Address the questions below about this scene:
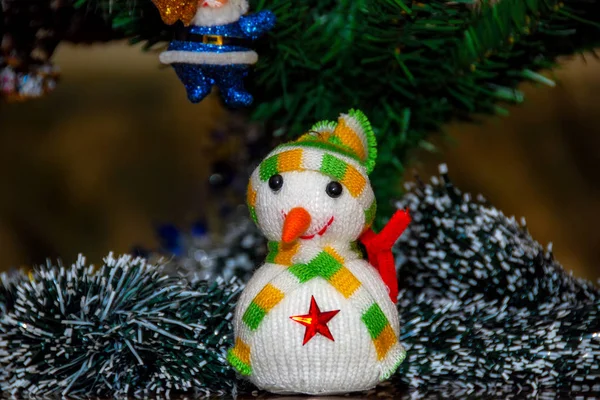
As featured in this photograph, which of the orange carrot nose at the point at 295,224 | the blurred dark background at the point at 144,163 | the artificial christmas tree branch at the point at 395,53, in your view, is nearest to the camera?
the orange carrot nose at the point at 295,224

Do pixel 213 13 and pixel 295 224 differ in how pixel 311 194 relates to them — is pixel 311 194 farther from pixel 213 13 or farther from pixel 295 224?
pixel 213 13

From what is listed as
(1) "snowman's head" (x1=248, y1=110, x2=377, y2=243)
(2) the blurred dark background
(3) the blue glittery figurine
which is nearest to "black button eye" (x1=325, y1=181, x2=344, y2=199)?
(1) "snowman's head" (x1=248, y1=110, x2=377, y2=243)

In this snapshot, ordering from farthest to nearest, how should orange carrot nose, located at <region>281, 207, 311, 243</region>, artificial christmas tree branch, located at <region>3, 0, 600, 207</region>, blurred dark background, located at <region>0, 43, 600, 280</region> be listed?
blurred dark background, located at <region>0, 43, 600, 280</region> < artificial christmas tree branch, located at <region>3, 0, 600, 207</region> < orange carrot nose, located at <region>281, 207, 311, 243</region>

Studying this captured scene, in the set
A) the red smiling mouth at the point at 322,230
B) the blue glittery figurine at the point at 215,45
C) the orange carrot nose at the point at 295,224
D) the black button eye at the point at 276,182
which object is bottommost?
the red smiling mouth at the point at 322,230

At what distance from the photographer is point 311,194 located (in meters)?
0.60

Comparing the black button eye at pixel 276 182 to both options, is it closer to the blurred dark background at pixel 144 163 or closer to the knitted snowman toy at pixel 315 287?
the knitted snowman toy at pixel 315 287

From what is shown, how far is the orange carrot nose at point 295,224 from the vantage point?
0.58 metres

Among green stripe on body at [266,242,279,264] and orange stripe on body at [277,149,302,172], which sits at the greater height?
orange stripe on body at [277,149,302,172]

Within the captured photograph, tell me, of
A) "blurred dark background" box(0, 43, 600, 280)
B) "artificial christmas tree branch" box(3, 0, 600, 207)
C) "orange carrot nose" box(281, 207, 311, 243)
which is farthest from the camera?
"blurred dark background" box(0, 43, 600, 280)

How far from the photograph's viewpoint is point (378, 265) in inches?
25.5

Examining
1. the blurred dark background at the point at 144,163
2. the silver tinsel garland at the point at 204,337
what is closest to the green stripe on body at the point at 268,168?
the silver tinsel garland at the point at 204,337

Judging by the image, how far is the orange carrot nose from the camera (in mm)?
581

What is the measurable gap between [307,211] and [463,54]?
0.23 m

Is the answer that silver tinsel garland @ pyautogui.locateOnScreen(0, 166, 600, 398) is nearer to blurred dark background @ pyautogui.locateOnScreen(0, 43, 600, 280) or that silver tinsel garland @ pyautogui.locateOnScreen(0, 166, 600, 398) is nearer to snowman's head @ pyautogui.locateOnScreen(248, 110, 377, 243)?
snowman's head @ pyautogui.locateOnScreen(248, 110, 377, 243)
